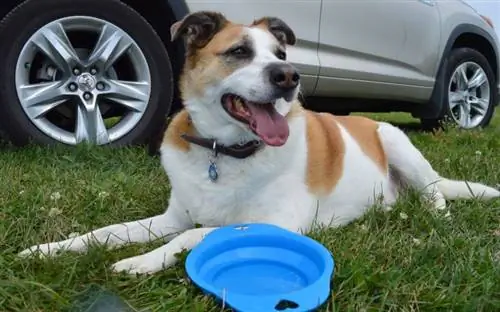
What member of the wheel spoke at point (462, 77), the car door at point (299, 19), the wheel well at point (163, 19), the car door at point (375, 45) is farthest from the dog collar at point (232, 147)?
the wheel spoke at point (462, 77)

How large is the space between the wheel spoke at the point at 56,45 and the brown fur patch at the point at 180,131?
1.28 metres

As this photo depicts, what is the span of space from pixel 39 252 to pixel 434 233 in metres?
1.58

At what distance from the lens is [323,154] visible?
A: 3088 mm

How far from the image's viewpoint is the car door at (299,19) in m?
4.52

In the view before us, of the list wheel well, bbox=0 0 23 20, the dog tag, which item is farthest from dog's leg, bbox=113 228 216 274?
wheel well, bbox=0 0 23 20

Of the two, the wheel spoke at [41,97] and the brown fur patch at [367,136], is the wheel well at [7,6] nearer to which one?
the wheel spoke at [41,97]

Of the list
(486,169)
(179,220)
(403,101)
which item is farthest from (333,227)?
(403,101)

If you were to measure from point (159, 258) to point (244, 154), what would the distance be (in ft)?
2.38

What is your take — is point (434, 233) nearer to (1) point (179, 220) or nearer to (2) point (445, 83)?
(1) point (179, 220)

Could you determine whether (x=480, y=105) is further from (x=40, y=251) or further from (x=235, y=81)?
(x=40, y=251)

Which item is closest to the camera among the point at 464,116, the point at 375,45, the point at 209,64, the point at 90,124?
the point at 209,64

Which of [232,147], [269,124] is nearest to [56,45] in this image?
[232,147]

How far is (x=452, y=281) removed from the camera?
215cm

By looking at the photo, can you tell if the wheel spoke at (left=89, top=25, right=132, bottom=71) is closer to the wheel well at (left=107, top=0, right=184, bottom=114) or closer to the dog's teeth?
the wheel well at (left=107, top=0, right=184, bottom=114)
